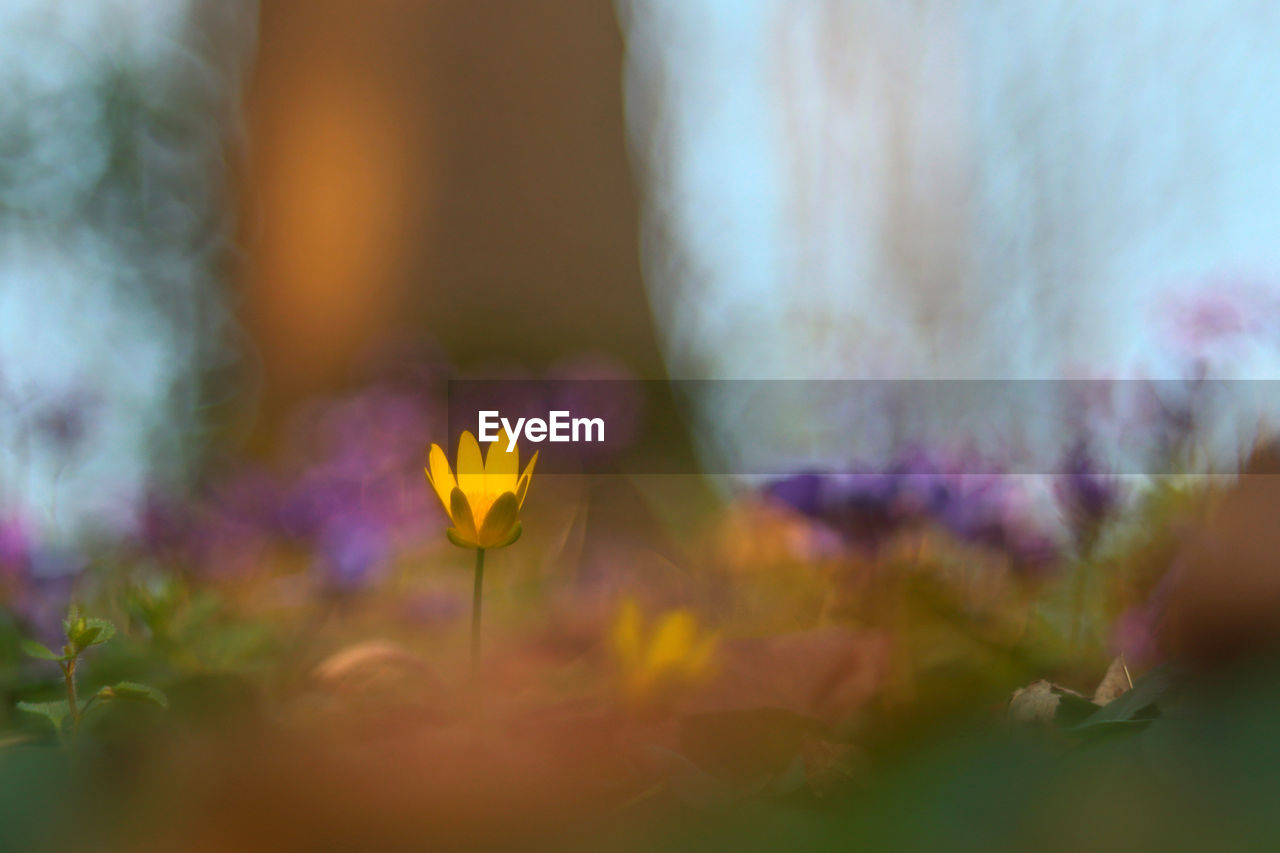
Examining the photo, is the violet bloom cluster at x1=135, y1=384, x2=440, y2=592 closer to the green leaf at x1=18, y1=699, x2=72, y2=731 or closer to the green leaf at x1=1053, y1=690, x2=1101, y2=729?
the green leaf at x1=18, y1=699, x2=72, y2=731

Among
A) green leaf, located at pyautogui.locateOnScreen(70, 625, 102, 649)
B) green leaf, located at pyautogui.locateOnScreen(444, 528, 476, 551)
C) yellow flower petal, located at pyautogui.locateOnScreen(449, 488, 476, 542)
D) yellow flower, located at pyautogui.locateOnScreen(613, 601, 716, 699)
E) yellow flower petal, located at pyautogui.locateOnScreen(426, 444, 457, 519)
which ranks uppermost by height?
yellow flower petal, located at pyautogui.locateOnScreen(426, 444, 457, 519)

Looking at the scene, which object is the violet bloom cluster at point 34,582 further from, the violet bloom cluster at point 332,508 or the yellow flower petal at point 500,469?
the yellow flower petal at point 500,469

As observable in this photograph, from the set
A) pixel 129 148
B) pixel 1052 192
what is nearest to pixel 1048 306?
pixel 1052 192

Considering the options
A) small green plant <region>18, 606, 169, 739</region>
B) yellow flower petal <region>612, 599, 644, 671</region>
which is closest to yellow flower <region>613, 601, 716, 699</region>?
yellow flower petal <region>612, 599, 644, 671</region>

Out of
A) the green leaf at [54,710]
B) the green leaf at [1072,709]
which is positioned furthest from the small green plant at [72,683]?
the green leaf at [1072,709]

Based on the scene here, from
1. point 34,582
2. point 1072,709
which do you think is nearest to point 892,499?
point 1072,709

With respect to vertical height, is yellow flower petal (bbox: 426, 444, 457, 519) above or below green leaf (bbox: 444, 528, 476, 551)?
above
